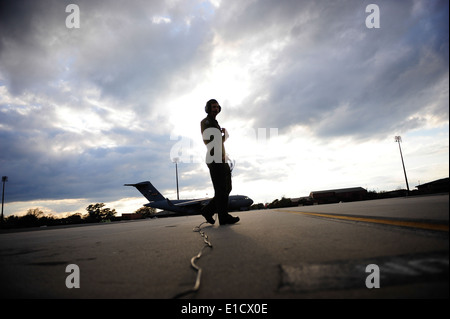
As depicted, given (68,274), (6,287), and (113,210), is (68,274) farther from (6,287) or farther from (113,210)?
(113,210)

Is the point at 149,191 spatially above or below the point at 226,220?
above

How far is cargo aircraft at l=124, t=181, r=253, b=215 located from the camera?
2838 cm

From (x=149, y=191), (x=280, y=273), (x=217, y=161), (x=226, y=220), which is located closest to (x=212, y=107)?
(x=217, y=161)

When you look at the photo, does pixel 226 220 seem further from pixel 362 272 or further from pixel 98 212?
pixel 98 212

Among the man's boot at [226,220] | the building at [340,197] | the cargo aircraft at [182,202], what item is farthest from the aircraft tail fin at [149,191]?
the man's boot at [226,220]

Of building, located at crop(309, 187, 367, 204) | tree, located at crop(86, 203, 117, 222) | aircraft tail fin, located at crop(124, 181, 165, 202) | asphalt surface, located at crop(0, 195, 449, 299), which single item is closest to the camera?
asphalt surface, located at crop(0, 195, 449, 299)

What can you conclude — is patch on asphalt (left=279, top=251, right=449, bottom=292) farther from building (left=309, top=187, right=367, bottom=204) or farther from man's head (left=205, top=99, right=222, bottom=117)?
building (left=309, top=187, right=367, bottom=204)

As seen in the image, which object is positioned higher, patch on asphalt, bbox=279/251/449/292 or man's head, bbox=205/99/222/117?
man's head, bbox=205/99/222/117

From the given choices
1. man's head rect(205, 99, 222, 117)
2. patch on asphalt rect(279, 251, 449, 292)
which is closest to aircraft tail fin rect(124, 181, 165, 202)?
man's head rect(205, 99, 222, 117)

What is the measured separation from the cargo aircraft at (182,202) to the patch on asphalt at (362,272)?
26667mm

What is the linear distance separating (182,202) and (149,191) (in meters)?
6.47

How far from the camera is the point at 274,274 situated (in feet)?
3.53

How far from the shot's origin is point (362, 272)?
0.99 metres

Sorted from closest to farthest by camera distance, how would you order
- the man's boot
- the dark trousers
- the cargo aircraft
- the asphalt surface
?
the asphalt surface < the dark trousers < the man's boot < the cargo aircraft
